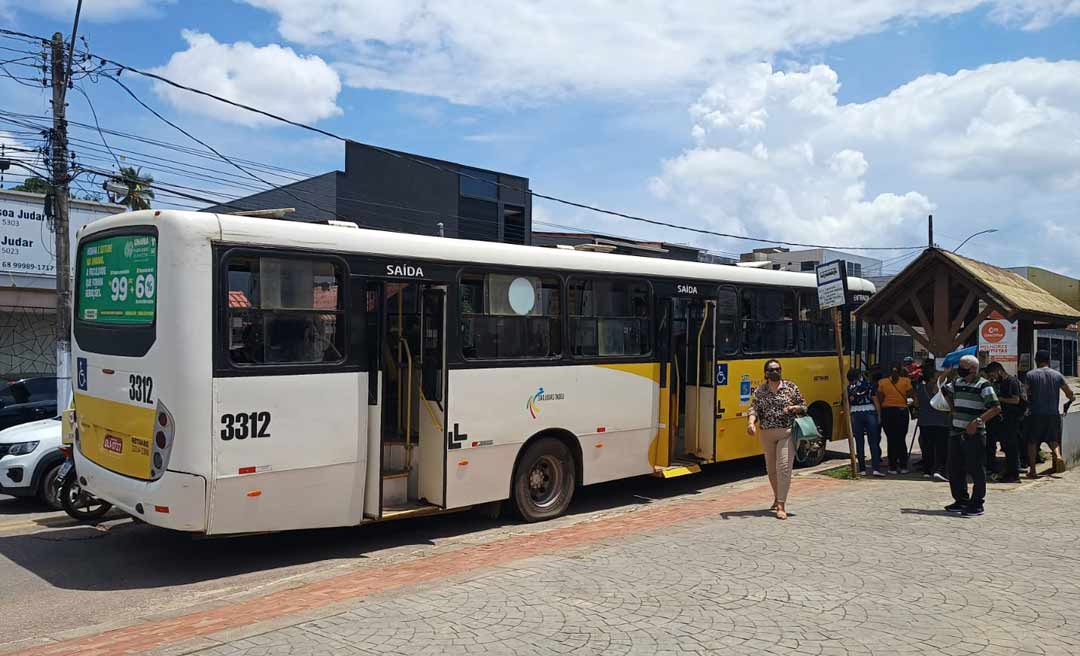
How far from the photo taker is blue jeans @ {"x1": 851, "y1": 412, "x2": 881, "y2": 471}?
1198cm

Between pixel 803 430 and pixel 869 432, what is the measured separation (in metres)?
3.58

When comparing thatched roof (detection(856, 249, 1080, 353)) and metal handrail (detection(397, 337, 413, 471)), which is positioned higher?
thatched roof (detection(856, 249, 1080, 353))

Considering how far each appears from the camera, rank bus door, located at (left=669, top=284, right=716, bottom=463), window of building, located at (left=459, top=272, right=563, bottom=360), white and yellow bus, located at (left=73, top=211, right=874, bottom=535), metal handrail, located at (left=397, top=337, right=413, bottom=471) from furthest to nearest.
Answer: bus door, located at (left=669, top=284, right=716, bottom=463) < window of building, located at (left=459, top=272, right=563, bottom=360) < metal handrail, located at (left=397, top=337, right=413, bottom=471) < white and yellow bus, located at (left=73, top=211, right=874, bottom=535)

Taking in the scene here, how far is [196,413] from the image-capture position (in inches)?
263

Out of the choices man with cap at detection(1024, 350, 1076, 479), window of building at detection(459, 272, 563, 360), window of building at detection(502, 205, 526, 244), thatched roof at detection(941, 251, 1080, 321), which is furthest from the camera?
window of building at detection(502, 205, 526, 244)

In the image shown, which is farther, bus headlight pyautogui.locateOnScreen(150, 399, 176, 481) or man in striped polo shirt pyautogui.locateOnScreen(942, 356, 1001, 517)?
man in striped polo shirt pyautogui.locateOnScreen(942, 356, 1001, 517)

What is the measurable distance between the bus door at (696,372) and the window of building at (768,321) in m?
0.78

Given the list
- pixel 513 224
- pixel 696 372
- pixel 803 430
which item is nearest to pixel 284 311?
pixel 803 430

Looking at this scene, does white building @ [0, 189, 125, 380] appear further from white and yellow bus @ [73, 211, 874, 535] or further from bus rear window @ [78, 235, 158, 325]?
white and yellow bus @ [73, 211, 874, 535]

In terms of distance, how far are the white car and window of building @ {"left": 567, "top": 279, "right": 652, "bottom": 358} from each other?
6.00 meters

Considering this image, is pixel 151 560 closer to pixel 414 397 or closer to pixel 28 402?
pixel 414 397

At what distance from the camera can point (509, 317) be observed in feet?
29.1

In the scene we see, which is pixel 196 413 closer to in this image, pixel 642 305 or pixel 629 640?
pixel 629 640

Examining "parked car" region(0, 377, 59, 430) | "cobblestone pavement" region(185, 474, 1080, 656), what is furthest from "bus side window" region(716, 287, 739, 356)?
"parked car" region(0, 377, 59, 430)
